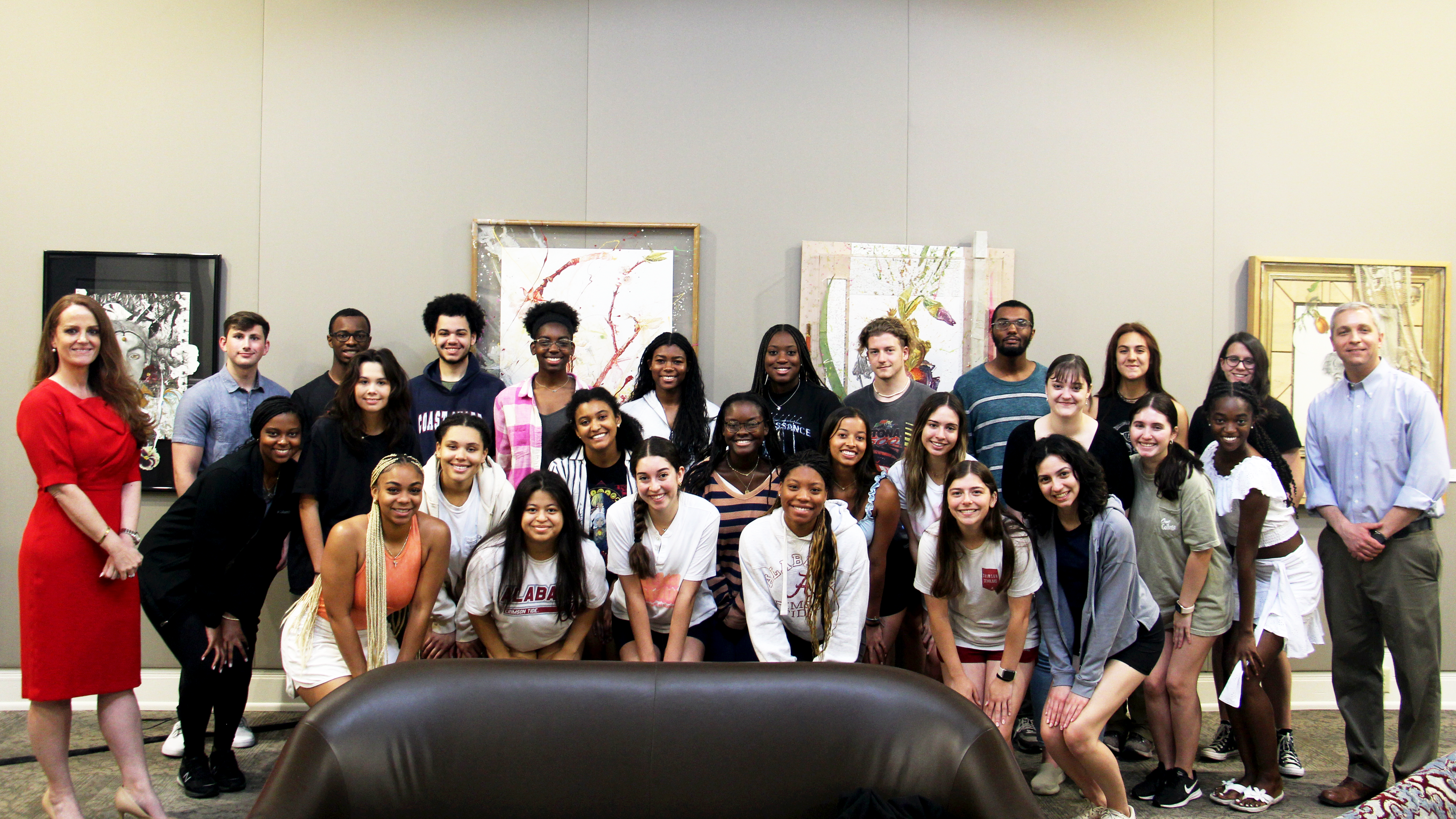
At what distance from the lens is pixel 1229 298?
14.7 feet

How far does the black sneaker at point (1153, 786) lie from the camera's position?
327 cm


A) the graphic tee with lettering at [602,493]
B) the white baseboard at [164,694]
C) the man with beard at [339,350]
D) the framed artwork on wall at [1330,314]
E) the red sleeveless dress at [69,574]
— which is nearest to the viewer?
the red sleeveless dress at [69,574]

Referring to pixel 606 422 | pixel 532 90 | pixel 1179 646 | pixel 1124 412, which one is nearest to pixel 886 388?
pixel 1124 412

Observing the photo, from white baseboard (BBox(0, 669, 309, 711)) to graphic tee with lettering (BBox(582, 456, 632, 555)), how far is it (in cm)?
193

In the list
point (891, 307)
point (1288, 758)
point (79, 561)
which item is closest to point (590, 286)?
point (891, 307)

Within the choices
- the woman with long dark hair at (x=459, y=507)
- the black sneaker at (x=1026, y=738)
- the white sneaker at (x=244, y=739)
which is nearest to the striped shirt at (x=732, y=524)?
the woman with long dark hair at (x=459, y=507)

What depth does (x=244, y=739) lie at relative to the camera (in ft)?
12.3

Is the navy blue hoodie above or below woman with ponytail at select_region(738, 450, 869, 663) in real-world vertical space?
above

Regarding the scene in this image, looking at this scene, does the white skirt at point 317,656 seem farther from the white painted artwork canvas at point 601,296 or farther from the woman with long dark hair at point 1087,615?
the woman with long dark hair at point 1087,615

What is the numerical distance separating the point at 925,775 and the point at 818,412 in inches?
Answer: 64.2

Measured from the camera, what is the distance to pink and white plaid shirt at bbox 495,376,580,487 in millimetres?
3607

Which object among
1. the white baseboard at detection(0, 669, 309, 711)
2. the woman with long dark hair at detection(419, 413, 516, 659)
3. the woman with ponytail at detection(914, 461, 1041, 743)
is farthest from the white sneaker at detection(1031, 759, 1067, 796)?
the white baseboard at detection(0, 669, 309, 711)

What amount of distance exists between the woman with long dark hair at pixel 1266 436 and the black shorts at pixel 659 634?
2.00 m

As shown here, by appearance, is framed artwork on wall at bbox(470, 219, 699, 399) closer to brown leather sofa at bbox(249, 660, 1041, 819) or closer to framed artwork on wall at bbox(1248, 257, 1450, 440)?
brown leather sofa at bbox(249, 660, 1041, 819)
